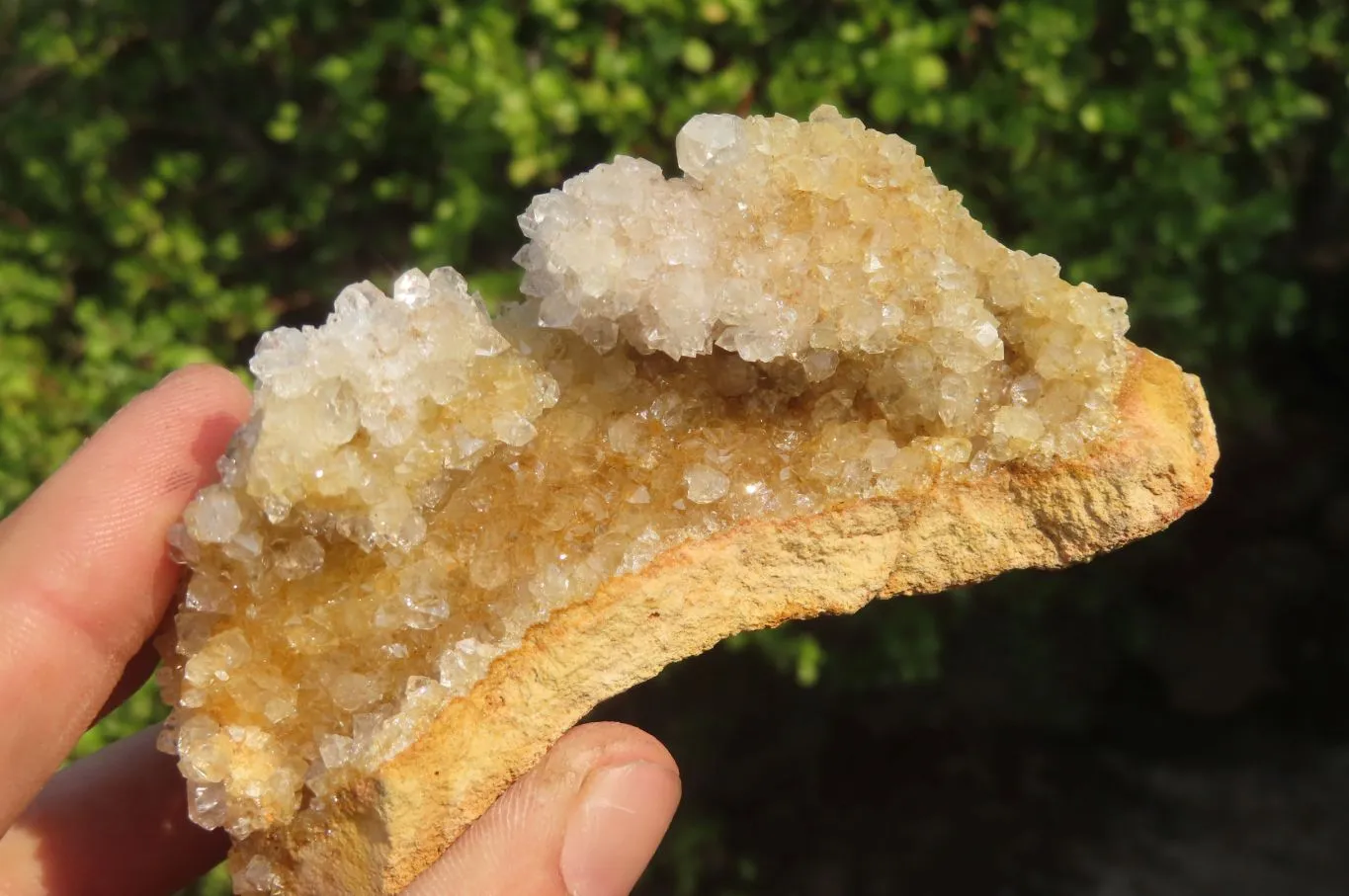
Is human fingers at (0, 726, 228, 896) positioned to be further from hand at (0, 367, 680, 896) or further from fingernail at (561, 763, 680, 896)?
fingernail at (561, 763, 680, 896)

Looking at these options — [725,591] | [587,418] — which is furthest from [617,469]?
[725,591]

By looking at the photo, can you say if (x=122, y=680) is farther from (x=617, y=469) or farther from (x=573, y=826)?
(x=617, y=469)

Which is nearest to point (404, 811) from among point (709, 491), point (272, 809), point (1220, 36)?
point (272, 809)

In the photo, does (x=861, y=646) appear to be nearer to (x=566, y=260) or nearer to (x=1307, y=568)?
(x=1307, y=568)

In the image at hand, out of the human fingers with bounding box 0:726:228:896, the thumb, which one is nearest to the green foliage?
the human fingers with bounding box 0:726:228:896

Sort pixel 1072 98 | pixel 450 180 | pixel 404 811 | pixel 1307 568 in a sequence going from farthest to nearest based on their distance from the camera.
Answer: pixel 1307 568 → pixel 450 180 → pixel 1072 98 → pixel 404 811

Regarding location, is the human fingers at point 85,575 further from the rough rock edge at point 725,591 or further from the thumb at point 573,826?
the thumb at point 573,826

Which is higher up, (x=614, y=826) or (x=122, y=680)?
(x=614, y=826)
